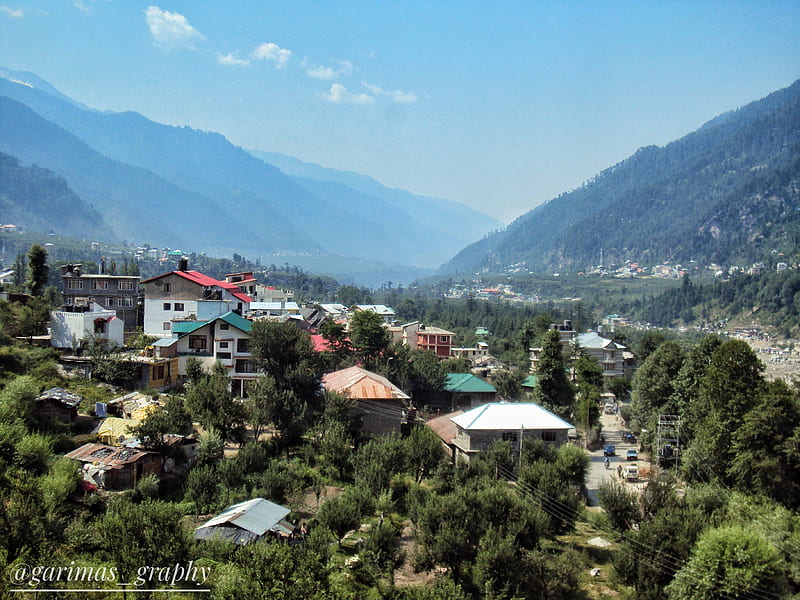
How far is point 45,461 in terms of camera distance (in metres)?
19.8

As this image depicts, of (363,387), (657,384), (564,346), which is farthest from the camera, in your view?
(564,346)

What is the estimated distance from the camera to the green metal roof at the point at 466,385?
4131cm

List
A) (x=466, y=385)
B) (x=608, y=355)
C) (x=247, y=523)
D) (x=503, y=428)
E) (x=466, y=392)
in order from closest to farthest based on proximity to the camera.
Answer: (x=247, y=523) < (x=503, y=428) < (x=466, y=392) < (x=466, y=385) < (x=608, y=355)

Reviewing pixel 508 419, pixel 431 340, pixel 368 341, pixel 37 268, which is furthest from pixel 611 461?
pixel 37 268

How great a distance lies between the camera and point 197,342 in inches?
1320

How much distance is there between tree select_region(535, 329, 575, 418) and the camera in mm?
38625

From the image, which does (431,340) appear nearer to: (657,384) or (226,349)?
(657,384)

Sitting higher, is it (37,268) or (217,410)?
(37,268)

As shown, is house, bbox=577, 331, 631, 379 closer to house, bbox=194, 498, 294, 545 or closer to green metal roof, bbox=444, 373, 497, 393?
green metal roof, bbox=444, 373, 497, 393

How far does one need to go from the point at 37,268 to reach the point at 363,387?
27.9m

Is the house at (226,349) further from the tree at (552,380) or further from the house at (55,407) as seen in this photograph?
the tree at (552,380)

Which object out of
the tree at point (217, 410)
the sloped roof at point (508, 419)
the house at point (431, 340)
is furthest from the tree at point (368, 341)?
the house at point (431, 340)

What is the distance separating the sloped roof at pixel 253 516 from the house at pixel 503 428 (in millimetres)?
9972

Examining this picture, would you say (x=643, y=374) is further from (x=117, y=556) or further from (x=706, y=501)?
(x=117, y=556)
